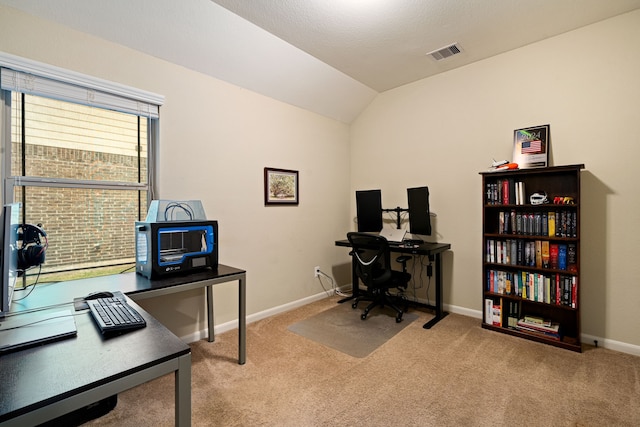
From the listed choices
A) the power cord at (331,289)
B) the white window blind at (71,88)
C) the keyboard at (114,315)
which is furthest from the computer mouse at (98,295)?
the power cord at (331,289)

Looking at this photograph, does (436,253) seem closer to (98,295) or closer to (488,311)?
(488,311)

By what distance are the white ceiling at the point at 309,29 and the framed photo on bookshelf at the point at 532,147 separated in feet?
2.84

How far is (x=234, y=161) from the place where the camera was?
3.05 meters

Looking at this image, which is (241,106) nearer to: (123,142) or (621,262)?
(123,142)

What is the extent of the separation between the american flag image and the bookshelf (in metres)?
0.21

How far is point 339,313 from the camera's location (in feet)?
11.3

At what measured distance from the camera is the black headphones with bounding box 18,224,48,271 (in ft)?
5.92

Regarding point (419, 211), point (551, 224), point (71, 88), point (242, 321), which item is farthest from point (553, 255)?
point (71, 88)

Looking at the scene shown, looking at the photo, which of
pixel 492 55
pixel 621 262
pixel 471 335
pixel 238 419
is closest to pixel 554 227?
pixel 621 262

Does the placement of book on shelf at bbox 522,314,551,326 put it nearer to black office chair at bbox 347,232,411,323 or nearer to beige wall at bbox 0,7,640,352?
beige wall at bbox 0,7,640,352

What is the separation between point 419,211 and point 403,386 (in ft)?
6.04

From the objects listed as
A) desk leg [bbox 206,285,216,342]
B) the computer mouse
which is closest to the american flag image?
Answer: desk leg [bbox 206,285,216,342]

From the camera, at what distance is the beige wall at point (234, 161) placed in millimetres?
2203

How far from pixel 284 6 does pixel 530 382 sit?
129 inches
